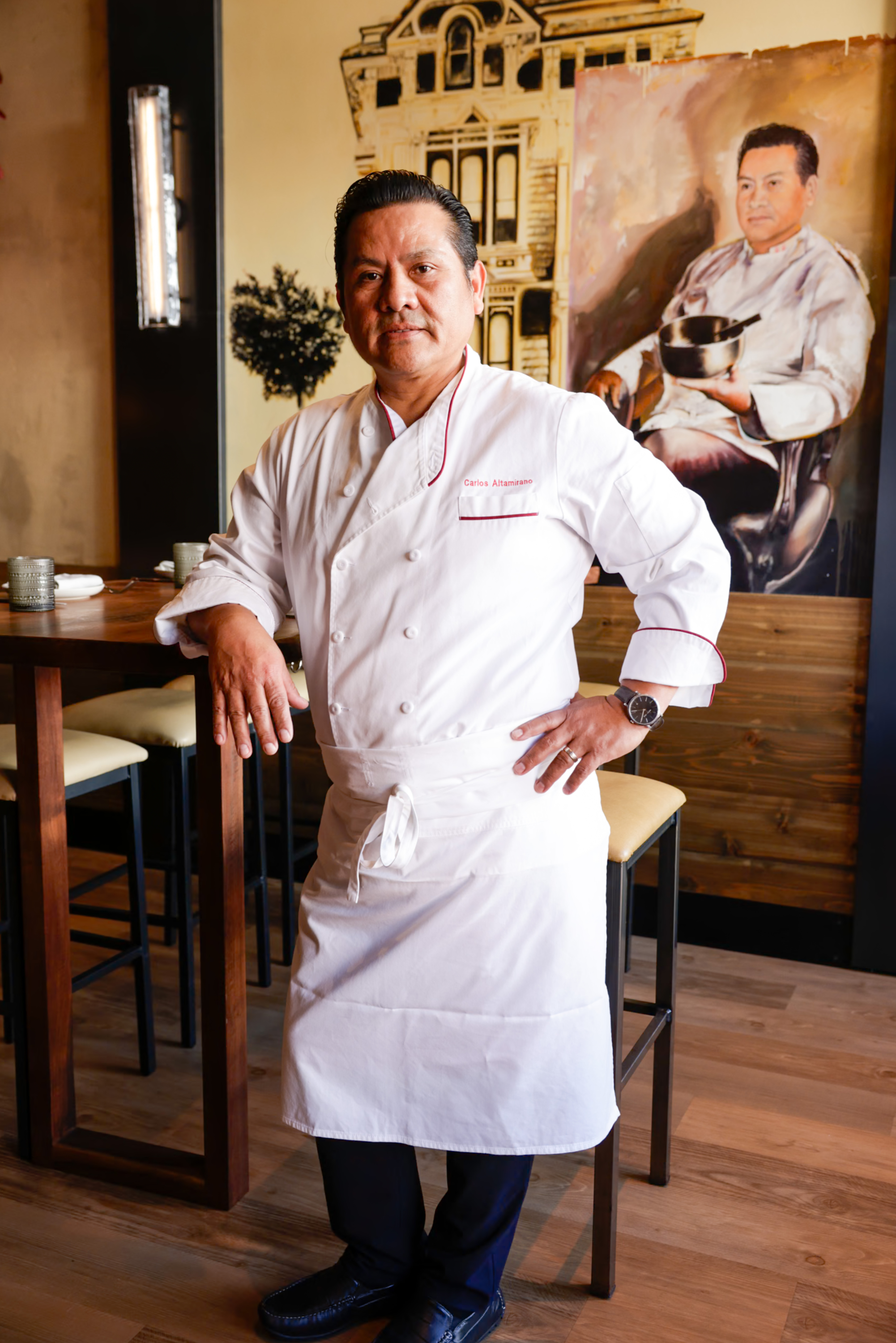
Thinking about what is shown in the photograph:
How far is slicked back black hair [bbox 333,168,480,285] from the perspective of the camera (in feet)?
4.95

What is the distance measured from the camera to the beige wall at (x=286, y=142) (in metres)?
3.47

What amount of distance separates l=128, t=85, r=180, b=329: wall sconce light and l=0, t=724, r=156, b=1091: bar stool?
165 cm

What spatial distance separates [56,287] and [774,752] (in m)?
2.87

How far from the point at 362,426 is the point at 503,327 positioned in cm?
190

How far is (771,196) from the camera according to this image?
302cm

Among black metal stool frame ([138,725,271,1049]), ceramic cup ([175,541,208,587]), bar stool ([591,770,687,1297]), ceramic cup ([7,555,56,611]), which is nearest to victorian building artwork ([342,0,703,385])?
ceramic cup ([175,541,208,587])

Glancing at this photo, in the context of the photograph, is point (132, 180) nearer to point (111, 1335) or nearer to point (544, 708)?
point (544, 708)

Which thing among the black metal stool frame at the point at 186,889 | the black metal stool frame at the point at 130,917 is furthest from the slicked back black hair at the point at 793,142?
the black metal stool frame at the point at 130,917

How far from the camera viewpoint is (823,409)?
3.04 metres

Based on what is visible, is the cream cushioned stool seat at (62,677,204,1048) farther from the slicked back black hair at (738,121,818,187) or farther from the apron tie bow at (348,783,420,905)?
the slicked back black hair at (738,121,818,187)

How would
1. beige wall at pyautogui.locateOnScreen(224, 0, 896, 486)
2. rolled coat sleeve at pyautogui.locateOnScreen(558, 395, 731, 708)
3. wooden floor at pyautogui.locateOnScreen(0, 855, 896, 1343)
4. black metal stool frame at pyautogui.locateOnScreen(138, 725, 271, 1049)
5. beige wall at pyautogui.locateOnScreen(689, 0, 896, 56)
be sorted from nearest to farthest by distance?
rolled coat sleeve at pyautogui.locateOnScreen(558, 395, 731, 708) < wooden floor at pyautogui.locateOnScreen(0, 855, 896, 1343) < black metal stool frame at pyautogui.locateOnScreen(138, 725, 271, 1049) < beige wall at pyautogui.locateOnScreen(689, 0, 896, 56) < beige wall at pyautogui.locateOnScreen(224, 0, 896, 486)

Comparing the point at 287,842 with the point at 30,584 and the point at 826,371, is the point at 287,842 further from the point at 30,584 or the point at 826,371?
the point at 826,371

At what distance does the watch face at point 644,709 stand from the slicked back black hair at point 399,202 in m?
0.65

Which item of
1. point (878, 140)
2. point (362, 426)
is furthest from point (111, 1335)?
point (878, 140)
